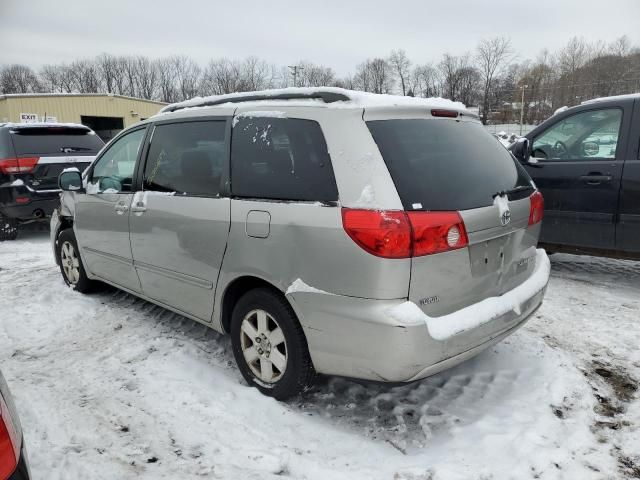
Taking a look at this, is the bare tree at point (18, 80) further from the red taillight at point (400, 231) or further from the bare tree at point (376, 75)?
the red taillight at point (400, 231)

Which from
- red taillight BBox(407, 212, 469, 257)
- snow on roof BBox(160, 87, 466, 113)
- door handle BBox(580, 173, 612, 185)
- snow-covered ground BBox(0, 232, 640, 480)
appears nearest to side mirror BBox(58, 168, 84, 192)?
snow-covered ground BBox(0, 232, 640, 480)

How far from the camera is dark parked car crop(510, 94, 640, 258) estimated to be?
15.6 ft

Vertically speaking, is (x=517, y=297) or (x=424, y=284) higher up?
(x=424, y=284)

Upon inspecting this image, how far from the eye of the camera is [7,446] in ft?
4.89

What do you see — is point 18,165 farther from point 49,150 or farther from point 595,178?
point 595,178

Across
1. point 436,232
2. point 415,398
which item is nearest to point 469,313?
point 436,232

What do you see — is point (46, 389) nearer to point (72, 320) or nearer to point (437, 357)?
point (72, 320)

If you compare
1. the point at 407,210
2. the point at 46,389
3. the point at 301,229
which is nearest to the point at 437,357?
the point at 407,210

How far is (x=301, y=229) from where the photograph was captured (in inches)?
101

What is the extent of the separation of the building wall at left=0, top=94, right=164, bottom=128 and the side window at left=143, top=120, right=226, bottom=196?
91.5 ft

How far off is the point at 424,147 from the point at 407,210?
0.48 metres

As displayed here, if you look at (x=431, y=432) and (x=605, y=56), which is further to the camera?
(x=605, y=56)

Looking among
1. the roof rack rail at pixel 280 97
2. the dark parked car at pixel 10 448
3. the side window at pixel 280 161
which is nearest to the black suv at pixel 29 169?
the roof rack rail at pixel 280 97

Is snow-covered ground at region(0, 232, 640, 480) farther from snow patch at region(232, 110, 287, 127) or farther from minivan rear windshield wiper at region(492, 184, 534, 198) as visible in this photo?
snow patch at region(232, 110, 287, 127)
